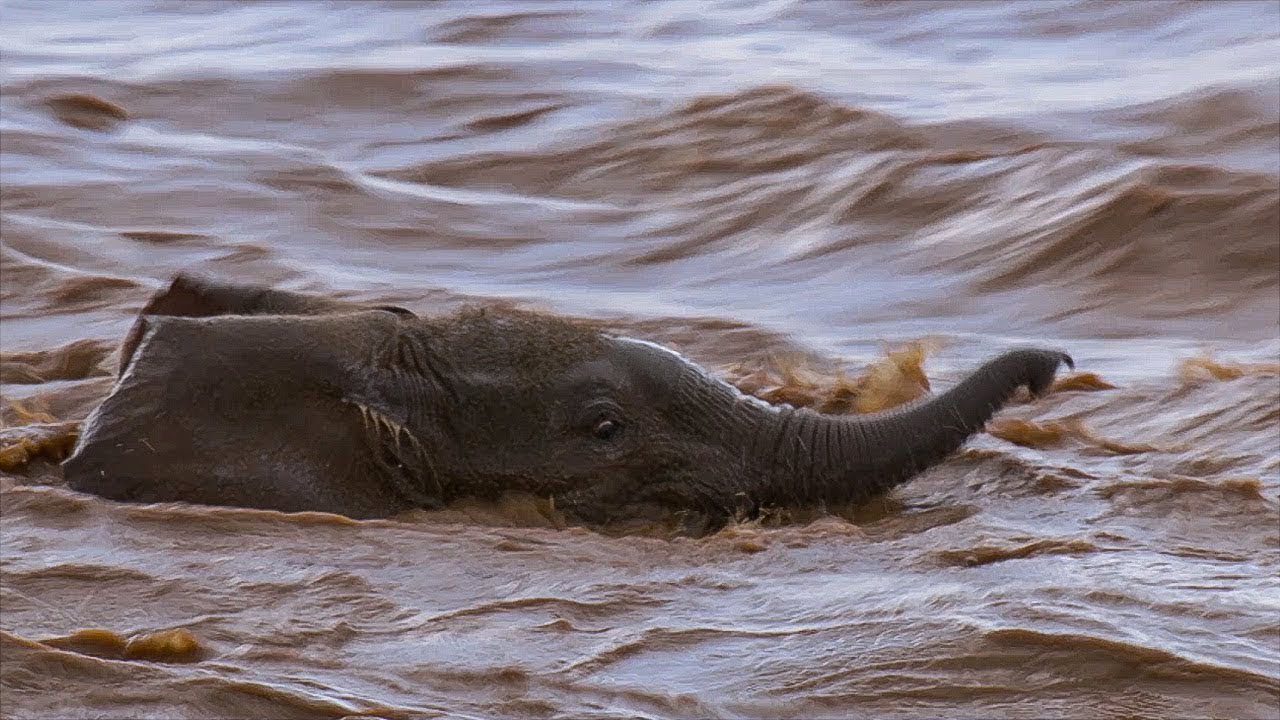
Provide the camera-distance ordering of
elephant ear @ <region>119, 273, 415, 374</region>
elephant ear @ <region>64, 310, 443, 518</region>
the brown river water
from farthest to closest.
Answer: elephant ear @ <region>119, 273, 415, 374</region>, elephant ear @ <region>64, 310, 443, 518</region>, the brown river water

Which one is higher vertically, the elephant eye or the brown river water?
the elephant eye

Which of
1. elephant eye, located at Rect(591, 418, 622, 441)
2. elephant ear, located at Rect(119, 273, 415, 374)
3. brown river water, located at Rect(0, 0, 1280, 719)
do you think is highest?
elephant ear, located at Rect(119, 273, 415, 374)

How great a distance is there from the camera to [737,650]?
4.79m

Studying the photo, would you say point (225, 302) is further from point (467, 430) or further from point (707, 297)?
point (707, 297)

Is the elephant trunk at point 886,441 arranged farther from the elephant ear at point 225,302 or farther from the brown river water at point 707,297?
the elephant ear at point 225,302

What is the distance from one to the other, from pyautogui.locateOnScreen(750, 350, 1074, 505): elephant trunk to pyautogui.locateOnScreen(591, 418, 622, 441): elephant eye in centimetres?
37

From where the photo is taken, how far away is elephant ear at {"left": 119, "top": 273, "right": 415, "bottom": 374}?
21.5 feet

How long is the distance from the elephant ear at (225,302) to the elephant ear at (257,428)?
1.83ft

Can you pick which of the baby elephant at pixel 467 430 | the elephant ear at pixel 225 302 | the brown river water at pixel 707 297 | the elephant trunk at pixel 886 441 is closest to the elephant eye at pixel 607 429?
the baby elephant at pixel 467 430

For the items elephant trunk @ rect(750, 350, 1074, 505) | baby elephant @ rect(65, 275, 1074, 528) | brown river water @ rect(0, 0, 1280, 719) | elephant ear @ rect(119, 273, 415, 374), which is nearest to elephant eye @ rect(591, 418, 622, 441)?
baby elephant @ rect(65, 275, 1074, 528)

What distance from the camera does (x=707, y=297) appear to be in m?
9.46

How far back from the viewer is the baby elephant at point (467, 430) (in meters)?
5.82

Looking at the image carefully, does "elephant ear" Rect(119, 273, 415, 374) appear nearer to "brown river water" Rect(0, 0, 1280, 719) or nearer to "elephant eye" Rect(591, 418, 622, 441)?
"brown river water" Rect(0, 0, 1280, 719)

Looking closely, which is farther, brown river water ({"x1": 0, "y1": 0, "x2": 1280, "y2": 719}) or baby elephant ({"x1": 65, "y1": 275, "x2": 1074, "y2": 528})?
baby elephant ({"x1": 65, "y1": 275, "x2": 1074, "y2": 528})
